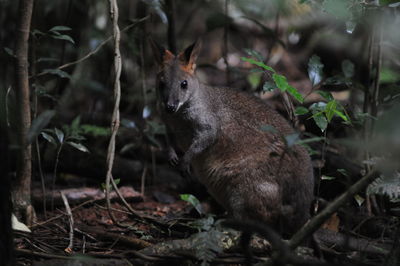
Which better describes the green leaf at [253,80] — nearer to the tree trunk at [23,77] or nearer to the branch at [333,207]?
the tree trunk at [23,77]

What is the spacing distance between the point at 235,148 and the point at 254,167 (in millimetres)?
408

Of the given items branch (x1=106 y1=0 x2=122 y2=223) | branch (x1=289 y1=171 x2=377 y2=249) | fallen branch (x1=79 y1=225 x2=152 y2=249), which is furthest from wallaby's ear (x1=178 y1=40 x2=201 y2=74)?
branch (x1=289 y1=171 x2=377 y2=249)

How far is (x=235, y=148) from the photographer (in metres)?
5.35

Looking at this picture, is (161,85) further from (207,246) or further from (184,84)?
(207,246)

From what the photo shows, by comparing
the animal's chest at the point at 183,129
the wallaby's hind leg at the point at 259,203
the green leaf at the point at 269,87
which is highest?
the green leaf at the point at 269,87

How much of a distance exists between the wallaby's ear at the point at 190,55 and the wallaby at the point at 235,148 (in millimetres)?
12

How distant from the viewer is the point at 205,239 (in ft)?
11.6

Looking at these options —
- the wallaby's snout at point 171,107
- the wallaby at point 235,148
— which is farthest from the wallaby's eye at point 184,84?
the wallaby's snout at point 171,107

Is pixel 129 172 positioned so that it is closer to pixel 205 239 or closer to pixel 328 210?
pixel 205 239

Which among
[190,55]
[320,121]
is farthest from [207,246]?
[190,55]

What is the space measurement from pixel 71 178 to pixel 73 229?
7.41ft

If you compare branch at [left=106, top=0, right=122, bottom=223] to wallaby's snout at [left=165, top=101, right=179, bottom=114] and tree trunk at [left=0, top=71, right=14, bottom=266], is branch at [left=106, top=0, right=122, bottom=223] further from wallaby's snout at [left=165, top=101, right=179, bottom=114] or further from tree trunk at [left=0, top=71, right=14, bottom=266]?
tree trunk at [left=0, top=71, right=14, bottom=266]

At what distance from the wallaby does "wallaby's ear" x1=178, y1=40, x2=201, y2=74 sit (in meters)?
0.01

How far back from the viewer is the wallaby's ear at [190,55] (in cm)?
567
